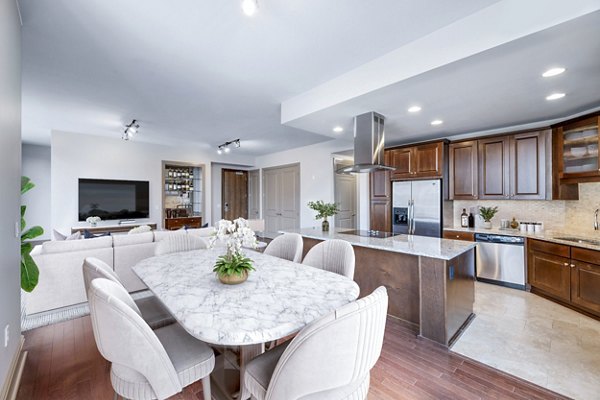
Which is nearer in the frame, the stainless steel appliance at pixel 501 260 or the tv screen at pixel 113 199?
the stainless steel appliance at pixel 501 260

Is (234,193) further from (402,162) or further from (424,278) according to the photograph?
(424,278)

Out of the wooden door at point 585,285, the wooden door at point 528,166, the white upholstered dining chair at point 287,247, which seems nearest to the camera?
the white upholstered dining chair at point 287,247

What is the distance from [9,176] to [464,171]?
5.18 m

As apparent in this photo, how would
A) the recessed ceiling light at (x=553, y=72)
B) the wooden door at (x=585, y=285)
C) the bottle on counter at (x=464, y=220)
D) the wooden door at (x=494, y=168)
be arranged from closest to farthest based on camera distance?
the recessed ceiling light at (x=553, y=72)
the wooden door at (x=585, y=285)
the wooden door at (x=494, y=168)
the bottle on counter at (x=464, y=220)

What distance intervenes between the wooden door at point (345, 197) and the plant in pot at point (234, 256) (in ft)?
14.5

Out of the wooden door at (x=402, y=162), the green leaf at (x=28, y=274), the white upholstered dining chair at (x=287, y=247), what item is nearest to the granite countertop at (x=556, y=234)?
the wooden door at (x=402, y=162)

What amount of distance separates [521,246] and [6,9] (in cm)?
547

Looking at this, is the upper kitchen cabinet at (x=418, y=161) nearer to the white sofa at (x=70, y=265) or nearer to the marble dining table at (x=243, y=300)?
the marble dining table at (x=243, y=300)

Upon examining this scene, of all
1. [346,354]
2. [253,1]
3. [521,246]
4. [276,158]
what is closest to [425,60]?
[253,1]

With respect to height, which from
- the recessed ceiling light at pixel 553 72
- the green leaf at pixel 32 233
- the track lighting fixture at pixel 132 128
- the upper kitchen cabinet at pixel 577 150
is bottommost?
the green leaf at pixel 32 233

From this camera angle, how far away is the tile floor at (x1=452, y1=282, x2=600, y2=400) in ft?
6.23

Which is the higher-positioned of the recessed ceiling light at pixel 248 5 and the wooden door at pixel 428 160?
the recessed ceiling light at pixel 248 5

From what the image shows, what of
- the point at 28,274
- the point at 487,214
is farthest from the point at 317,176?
the point at 28,274

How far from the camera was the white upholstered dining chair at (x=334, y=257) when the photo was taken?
2068 millimetres
